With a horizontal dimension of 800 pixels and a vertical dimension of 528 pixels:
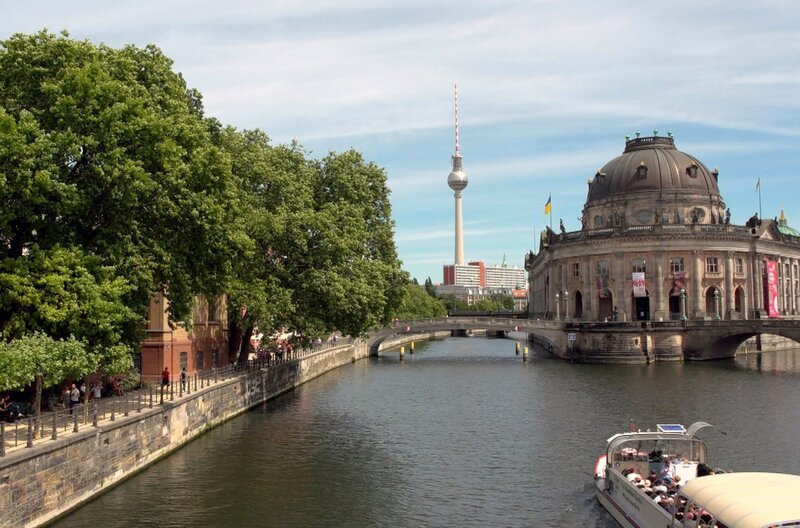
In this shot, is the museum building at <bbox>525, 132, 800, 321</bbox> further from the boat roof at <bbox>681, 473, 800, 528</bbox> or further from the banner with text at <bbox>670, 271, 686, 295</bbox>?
the boat roof at <bbox>681, 473, 800, 528</bbox>

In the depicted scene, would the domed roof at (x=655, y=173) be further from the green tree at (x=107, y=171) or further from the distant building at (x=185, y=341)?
the green tree at (x=107, y=171)

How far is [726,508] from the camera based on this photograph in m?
19.2

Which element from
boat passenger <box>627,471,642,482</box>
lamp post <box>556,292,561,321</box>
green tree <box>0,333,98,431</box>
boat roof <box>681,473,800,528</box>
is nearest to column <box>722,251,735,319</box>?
lamp post <box>556,292,561,321</box>

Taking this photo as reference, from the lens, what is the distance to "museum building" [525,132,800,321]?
4213 inches

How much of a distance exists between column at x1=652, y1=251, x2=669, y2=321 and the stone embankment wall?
73575 millimetres

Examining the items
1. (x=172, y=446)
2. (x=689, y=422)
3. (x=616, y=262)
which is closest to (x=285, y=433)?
(x=172, y=446)

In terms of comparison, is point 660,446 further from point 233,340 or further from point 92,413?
point 233,340

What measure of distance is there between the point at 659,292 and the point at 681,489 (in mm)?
89419

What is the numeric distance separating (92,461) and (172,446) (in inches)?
339

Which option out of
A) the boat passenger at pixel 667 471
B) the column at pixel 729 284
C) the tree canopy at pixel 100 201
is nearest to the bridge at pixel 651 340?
the column at pixel 729 284

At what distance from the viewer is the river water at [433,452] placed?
28375 millimetres

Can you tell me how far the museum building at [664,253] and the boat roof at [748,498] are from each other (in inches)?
3368

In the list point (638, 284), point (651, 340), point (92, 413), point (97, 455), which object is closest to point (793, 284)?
point (638, 284)

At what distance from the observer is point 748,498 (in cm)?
1897
